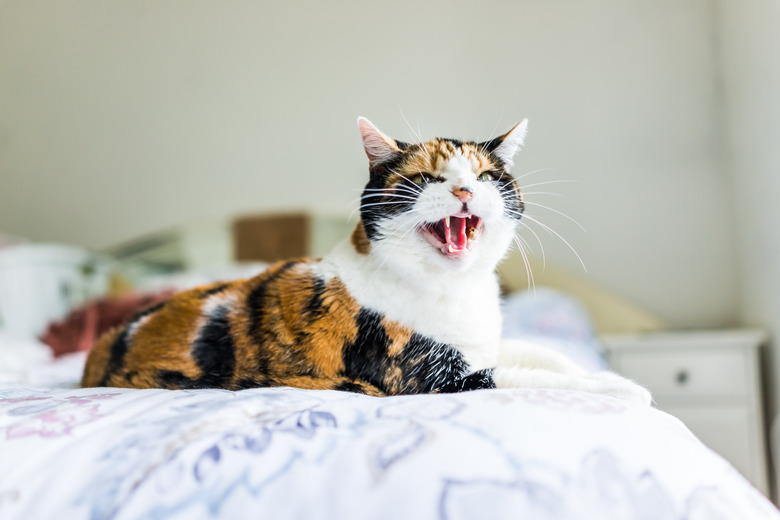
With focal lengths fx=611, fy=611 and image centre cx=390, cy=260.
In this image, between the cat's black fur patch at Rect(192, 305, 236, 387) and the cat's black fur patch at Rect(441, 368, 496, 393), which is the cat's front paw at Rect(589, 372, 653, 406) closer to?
the cat's black fur patch at Rect(441, 368, 496, 393)

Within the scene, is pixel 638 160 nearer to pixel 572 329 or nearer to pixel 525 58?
pixel 525 58

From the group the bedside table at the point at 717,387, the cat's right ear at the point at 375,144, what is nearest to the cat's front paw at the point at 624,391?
the cat's right ear at the point at 375,144

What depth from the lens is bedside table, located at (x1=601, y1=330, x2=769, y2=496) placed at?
184cm

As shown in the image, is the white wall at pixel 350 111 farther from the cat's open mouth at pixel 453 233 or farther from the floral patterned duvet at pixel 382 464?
the floral patterned duvet at pixel 382 464

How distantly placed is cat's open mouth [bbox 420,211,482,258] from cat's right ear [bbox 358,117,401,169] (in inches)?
3.8

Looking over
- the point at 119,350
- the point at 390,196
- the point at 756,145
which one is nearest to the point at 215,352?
the point at 119,350

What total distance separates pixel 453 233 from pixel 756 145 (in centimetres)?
157

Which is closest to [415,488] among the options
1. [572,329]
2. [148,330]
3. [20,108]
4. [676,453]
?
[676,453]

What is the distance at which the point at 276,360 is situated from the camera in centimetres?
70

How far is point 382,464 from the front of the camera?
463 millimetres

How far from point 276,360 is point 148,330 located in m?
0.22

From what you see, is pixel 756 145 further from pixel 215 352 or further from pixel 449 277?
pixel 215 352

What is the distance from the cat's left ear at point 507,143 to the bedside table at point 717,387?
1.31m

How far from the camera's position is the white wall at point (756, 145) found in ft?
5.41
